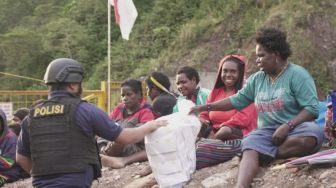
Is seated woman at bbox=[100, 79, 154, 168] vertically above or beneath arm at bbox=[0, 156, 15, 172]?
above

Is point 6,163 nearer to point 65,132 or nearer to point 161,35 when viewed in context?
point 65,132

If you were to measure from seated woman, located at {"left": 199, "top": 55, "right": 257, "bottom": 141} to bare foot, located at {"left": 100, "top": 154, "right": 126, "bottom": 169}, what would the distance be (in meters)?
1.19

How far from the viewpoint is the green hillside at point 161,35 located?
15859 mm

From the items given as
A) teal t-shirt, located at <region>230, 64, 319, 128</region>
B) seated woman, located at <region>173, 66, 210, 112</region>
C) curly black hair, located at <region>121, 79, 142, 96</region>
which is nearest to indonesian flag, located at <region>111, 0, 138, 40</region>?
curly black hair, located at <region>121, 79, 142, 96</region>

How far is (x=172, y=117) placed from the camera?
15.3 feet

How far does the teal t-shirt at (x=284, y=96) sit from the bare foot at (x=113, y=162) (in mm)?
2008

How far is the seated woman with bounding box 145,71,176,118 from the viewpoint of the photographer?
6660 mm

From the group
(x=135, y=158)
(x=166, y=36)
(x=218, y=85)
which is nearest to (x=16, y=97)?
(x=135, y=158)

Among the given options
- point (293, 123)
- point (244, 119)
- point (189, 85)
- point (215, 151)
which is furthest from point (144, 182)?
point (293, 123)

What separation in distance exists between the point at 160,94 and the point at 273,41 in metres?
2.54

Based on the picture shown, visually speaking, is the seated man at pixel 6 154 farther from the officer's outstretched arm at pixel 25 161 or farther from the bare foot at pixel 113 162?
the officer's outstretched arm at pixel 25 161

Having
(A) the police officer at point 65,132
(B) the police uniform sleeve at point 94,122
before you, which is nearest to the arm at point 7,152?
(A) the police officer at point 65,132

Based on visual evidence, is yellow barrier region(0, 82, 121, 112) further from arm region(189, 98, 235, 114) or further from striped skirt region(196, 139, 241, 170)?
arm region(189, 98, 235, 114)

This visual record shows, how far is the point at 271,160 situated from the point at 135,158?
2.01 meters
